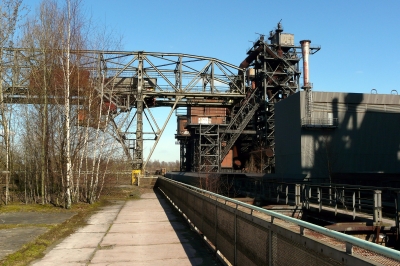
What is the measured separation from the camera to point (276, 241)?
17.3ft

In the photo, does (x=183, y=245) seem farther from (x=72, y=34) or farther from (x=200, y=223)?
(x=72, y=34)

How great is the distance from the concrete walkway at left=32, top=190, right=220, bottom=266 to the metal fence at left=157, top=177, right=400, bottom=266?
0.67 meters

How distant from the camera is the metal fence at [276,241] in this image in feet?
11.2

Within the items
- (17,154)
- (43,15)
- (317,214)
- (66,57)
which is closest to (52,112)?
(66,57)

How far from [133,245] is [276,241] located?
6051 mm

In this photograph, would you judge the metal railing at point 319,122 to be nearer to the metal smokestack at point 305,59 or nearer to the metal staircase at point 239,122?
the metal smokestack at point 305,59

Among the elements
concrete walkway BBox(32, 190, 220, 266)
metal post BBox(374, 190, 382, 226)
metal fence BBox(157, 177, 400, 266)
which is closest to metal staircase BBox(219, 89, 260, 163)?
concrete walkway BBox(32, 190, 220, 266)

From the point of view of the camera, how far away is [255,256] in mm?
6113

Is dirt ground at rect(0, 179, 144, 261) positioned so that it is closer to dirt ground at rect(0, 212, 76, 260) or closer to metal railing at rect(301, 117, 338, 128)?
dirt ground at rect(0, 212, 76, 260)

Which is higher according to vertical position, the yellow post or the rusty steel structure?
the rusty steel structure

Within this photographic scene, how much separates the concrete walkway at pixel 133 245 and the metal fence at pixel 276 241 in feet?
2.21

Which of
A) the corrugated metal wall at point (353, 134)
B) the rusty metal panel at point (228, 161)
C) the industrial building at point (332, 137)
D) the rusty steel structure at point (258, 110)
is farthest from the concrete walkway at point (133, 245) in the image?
the rusty metal panel at point (228, 161)

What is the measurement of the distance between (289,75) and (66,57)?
1423 inches

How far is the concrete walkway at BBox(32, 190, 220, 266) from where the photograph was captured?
872cm
